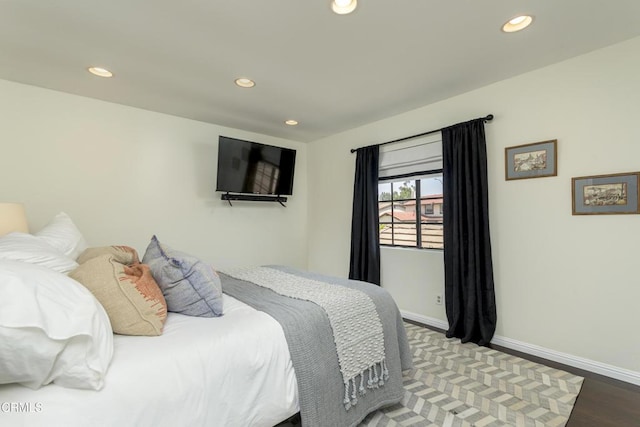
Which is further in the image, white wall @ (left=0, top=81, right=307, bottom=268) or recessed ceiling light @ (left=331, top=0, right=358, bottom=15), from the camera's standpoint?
white wall @ (left=0, top=81, right=307, bottom=268)

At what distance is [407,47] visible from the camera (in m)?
2.14

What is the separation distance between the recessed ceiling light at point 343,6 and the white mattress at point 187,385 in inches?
71.1

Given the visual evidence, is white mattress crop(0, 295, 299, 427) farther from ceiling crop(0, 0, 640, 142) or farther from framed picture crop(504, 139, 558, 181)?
framed picture crop(504, 139, 558, 181)

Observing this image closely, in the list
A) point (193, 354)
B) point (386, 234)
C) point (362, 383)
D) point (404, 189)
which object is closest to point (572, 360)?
point (362, 383)

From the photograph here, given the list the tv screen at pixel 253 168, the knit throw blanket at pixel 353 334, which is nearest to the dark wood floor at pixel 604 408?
the knit throw blanket at pixel 353 334

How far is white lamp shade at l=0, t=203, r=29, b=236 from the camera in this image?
6.52ft

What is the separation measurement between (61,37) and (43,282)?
1.97 m

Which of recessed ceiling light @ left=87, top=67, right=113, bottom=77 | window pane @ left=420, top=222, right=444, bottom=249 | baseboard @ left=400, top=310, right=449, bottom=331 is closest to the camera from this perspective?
recessed ceiling light @ left=87, top=67, right=113, bottom=77

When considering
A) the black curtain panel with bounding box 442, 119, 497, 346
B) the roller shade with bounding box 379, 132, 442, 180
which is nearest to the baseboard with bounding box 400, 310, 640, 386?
the black curtain panel with bounding box 442, 119, 497, 346

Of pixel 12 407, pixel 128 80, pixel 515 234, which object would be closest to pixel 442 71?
pixel 515 234

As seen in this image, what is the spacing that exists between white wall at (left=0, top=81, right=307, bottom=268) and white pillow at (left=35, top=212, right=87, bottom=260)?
0.90 meters

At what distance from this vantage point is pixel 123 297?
4.17ft

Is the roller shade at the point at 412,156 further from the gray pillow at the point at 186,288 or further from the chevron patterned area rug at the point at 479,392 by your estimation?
the gray pillow at the point at 186,288

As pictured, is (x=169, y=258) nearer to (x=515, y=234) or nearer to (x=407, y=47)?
(x=407, y=47)
